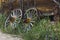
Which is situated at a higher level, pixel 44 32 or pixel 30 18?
pixel 30 18

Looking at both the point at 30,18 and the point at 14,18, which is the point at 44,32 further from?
the point at 14,18

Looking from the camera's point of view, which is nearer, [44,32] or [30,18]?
[44,32]

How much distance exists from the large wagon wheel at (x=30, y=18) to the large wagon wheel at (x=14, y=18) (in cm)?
37

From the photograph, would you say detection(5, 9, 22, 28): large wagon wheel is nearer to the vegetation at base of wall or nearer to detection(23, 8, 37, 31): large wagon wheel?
detection(23, 8, 37, 31): large wagon wheel

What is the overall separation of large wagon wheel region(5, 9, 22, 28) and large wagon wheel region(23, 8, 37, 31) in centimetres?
37

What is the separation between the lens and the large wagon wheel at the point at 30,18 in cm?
1135

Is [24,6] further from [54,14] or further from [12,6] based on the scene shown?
[54,14]

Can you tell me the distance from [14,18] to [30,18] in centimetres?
99

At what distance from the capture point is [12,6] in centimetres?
1348

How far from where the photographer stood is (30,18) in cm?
1171

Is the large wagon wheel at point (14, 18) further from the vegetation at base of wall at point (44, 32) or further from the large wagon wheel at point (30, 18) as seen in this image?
the vegetation at base of wall at point (44, 32)

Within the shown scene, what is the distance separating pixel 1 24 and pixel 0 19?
1.56 feet

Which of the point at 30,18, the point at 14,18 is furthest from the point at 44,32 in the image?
the point at 14,18

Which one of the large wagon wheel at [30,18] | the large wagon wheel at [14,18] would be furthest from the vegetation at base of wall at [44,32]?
→ the large wagon wheel at [14,18]
